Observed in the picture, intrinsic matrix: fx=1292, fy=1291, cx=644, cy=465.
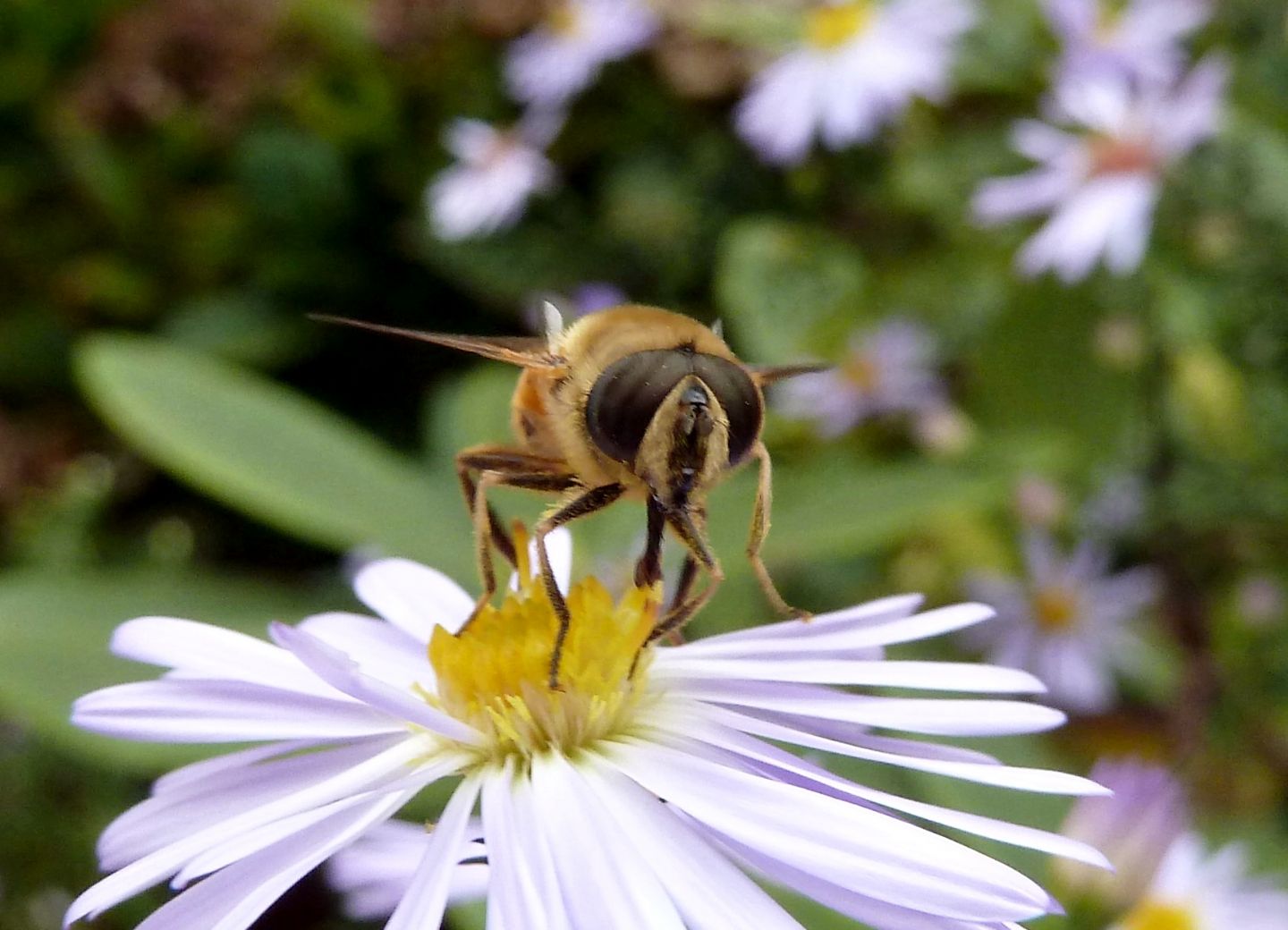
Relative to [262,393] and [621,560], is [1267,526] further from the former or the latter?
[262,393]

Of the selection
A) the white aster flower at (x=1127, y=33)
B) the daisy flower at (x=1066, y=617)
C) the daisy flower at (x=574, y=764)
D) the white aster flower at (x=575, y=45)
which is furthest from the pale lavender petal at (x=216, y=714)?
the white aster flower at (x=575, y=45)

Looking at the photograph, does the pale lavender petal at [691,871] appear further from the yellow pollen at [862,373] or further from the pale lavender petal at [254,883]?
the yellow pollen at [862,373]

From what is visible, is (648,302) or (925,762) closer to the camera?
(925,762)

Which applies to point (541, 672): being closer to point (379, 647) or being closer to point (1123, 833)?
point (379, 647)

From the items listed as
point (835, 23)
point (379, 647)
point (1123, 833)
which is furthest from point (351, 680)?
point (835, 23)

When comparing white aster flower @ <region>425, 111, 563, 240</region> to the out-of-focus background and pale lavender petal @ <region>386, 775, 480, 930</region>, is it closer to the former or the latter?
the out-of-focus background

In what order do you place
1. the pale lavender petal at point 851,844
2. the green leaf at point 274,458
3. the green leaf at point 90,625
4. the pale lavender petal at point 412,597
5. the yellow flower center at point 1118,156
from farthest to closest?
the yellow flower center at point 1118,156, the green leaf at point 274,458, the green leaf at point 90,625, the pale lavender petal at point 412,597, the pale lavender petal at point 851,844
